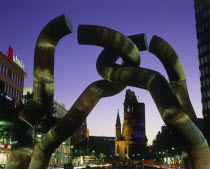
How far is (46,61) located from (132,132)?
167094 mm

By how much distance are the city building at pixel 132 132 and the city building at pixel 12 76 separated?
101m

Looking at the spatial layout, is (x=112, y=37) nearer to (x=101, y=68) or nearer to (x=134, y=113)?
(x=101, y=68)

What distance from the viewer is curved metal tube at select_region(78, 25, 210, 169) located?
1010cm

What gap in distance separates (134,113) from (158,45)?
16976 centimetres

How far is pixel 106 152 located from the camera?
7185 inches

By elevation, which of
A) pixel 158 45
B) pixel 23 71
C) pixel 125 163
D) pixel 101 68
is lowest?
pixel 125 163

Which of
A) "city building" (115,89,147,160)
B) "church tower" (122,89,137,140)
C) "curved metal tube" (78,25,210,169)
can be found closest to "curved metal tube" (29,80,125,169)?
"curved metal tube" (78,25,210,169)

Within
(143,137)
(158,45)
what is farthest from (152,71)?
(143,137)

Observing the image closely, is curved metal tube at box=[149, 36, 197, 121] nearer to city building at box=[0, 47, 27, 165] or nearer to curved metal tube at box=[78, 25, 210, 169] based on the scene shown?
curved metal tube at box=[78, 25, 210, 169]

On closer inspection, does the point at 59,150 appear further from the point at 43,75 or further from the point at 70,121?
the point at 43,75

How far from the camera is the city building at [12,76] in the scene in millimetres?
67312

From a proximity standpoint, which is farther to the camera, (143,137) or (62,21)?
(143,137)

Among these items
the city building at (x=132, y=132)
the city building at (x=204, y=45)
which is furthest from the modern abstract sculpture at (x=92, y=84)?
the city building at (x=132, y=132)

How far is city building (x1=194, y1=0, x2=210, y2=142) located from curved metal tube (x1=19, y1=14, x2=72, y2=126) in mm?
87269
